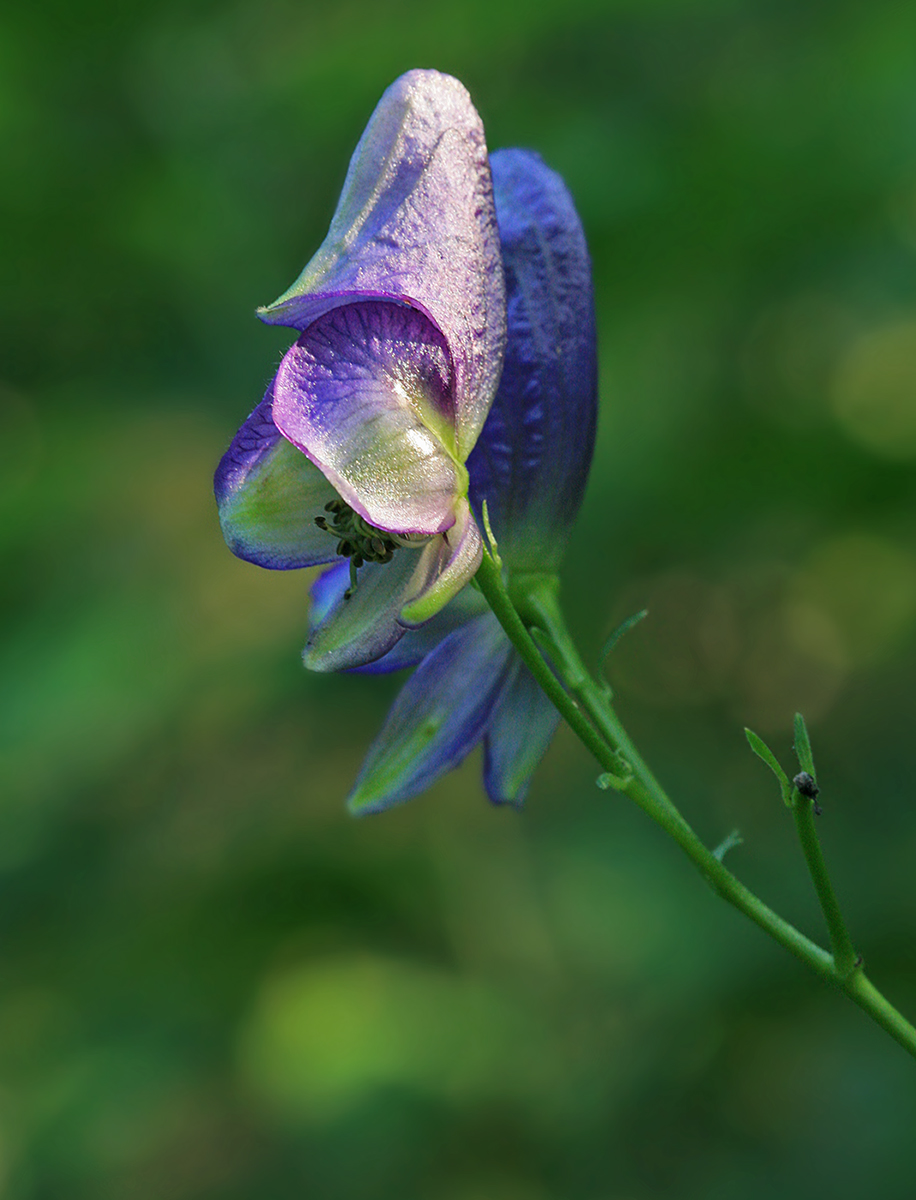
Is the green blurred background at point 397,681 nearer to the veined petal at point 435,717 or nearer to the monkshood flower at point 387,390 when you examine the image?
the veined petal at point 435,717

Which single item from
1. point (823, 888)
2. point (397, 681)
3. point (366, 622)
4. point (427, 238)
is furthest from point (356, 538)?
point (397, 681)

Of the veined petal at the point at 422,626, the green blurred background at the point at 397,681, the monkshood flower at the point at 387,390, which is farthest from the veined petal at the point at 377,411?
the green blurred background at the point at 397,681

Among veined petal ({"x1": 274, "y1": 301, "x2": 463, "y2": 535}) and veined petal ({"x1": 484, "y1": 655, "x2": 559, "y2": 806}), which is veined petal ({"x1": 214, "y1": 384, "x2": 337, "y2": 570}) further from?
veined petal ({"x1": 484, "y1": 655, "x2": 559, "y2": 806})

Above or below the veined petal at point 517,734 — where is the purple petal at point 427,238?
above

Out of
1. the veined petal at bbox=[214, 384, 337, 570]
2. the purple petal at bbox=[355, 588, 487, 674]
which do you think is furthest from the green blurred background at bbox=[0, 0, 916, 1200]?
the veined petal at bbox=[214, 384, 337, 570]

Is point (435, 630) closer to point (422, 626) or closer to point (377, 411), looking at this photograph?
point (422, 626)
